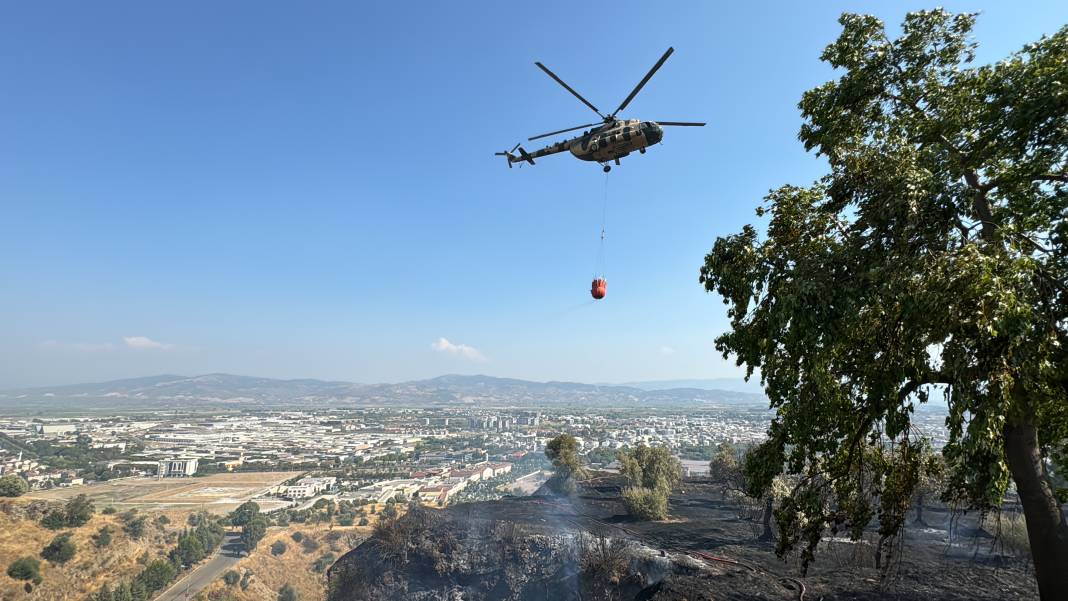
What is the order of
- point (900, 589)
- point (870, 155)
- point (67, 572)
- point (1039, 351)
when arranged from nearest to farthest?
point (1039, 351) < point (870, 155) < point (900, 589) < point (67, 572)

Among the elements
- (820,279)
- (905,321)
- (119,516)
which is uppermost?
(820,279)

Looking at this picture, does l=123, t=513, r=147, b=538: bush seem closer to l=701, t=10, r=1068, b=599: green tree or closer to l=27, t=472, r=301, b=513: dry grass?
l=27, t=472, r=301, b=513: dry grass

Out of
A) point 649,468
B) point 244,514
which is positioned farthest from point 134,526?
point 649,468

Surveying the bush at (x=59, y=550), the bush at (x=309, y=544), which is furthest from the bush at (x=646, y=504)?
the bush at (x=59, y=550)

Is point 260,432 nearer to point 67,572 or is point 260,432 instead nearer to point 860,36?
point 67,572

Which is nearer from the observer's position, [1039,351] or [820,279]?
[1039,351]

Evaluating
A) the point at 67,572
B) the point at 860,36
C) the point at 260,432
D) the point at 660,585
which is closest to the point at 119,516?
the point at 67,572

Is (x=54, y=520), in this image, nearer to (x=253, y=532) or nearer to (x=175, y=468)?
(x=253, y=532)
